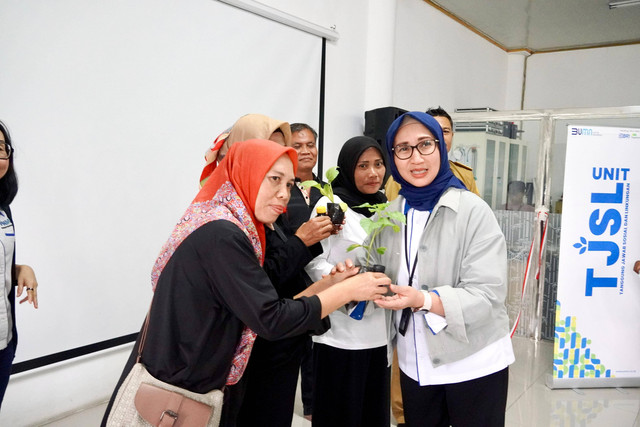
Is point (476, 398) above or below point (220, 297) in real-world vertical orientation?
below

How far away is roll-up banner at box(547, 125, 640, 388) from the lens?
3277 mm

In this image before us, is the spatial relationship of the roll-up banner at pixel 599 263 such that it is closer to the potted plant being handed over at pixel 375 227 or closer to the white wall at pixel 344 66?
the white wall at pixel 344 66

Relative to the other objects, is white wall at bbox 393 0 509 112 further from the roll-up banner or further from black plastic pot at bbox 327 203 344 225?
black plastic pot at bbox 327 203 344 225

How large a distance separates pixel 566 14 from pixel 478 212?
18.5 ft

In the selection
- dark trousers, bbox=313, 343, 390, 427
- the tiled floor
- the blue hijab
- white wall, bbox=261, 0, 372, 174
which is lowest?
the tiled floor

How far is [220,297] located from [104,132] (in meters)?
1.82

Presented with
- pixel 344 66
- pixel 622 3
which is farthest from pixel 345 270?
pixel 622 3

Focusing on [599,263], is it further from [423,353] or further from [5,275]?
[5,275]

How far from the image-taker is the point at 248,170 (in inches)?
53.1

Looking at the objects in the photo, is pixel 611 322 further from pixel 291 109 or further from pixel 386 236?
pixel 291 109

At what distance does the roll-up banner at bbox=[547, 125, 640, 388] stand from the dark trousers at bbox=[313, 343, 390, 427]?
1.93 meters

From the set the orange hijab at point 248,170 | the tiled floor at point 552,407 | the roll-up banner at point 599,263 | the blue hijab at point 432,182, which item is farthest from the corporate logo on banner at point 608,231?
the orange hijab at point 248,170

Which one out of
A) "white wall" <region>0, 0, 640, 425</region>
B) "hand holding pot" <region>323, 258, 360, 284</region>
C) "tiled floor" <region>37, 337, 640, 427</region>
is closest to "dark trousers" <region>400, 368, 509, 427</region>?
"hand holding pot" <region>323, 258, 360, 284</region>

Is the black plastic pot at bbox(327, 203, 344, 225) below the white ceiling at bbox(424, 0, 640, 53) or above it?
below
